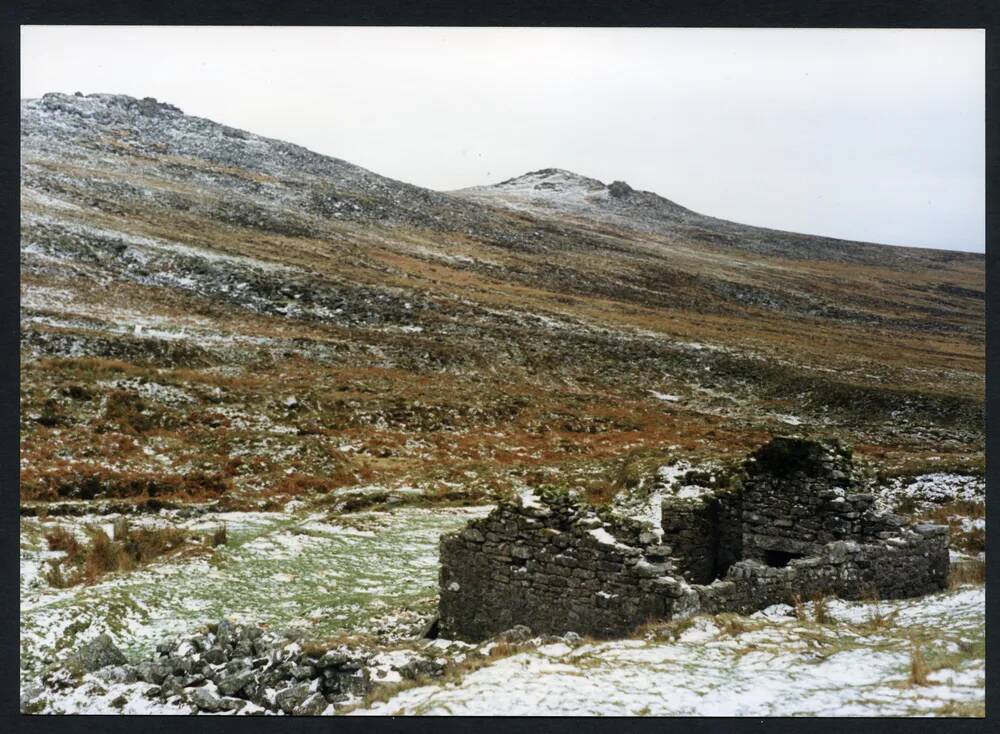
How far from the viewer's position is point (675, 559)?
9211mm

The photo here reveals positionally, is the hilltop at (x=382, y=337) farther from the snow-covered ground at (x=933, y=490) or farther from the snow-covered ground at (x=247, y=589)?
the snow-covered ground at (x=247, y=589)

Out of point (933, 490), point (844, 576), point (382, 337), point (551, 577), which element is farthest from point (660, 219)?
point (551, 577)

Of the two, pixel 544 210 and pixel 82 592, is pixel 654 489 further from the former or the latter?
pixel 544 210

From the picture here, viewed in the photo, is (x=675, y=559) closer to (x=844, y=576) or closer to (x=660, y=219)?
(x=844, y=576)

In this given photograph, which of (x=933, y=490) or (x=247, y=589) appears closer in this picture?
(x=247, y=589)

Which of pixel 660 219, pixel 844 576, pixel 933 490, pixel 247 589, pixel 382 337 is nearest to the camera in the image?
pixel 844 576

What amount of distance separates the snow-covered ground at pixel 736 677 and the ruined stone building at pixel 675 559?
0.81 metres

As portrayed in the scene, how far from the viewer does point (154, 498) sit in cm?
1797

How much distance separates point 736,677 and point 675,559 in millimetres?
2141

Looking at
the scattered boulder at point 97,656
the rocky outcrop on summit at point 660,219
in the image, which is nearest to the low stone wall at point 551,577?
the scattered boulder at point 97,656

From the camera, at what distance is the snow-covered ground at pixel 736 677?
22.2ft

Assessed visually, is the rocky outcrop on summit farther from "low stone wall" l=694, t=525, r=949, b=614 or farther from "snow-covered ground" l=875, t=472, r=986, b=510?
"low stone wall" l=694, t=525, r=949, b=614

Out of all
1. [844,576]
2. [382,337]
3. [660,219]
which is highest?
[660,219]

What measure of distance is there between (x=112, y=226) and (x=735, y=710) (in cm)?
5192
